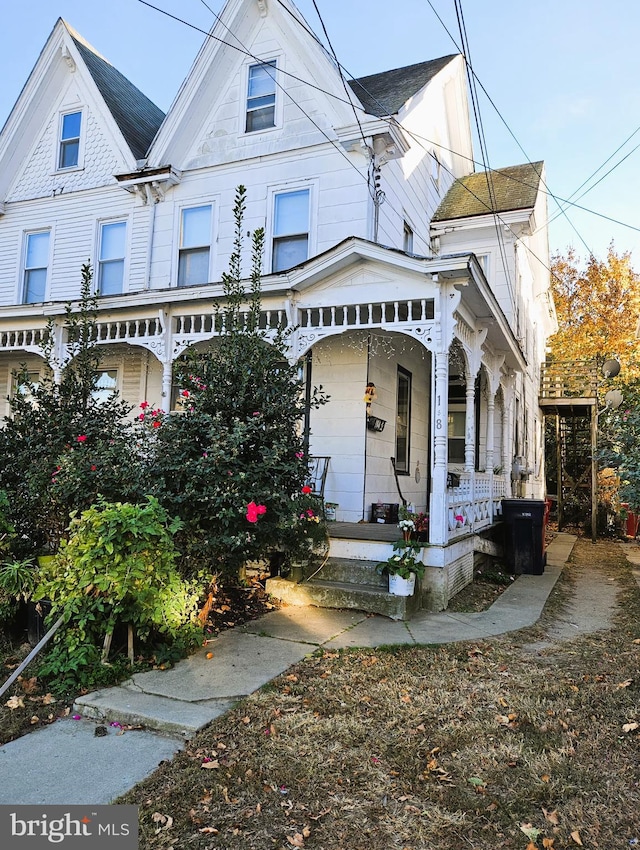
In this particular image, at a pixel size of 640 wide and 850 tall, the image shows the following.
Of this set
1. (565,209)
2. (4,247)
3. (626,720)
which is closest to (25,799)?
(626,720)

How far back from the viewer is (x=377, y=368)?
961 cm

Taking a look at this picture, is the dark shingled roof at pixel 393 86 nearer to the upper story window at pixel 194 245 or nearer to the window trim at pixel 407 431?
the upper story window at pixel 194 245

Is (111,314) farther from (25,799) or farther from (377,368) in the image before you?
(25,799)

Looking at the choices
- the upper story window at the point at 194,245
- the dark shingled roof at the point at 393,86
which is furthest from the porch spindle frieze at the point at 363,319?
the dark shingled roof at the point at 393,86

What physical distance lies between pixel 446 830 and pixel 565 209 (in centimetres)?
1335

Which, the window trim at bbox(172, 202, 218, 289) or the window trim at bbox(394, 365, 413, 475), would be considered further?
the window trim at bbox(172, 202, 218, 289)

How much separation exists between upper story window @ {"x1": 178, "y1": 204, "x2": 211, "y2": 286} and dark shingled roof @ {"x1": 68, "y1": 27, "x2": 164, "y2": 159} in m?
1.85

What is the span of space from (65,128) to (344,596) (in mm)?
11499

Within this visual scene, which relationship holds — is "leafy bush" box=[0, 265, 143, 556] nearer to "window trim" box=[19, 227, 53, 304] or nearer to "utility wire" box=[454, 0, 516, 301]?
"utility wire" box=[454, 0, 516, 301]

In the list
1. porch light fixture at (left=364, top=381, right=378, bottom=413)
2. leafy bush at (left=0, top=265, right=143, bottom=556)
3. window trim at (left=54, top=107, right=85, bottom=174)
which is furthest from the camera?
window trim at (left=54, top=107, right=85, bottom=174)

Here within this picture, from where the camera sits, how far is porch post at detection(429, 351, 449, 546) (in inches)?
267

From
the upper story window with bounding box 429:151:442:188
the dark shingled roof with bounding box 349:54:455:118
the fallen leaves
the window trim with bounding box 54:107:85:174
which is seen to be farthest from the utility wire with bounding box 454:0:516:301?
the fallen leaves

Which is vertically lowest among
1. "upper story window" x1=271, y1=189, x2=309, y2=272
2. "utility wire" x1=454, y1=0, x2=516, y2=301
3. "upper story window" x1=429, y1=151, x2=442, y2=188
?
"upper story window" x1=271, y1=189, x2=309, y2=272

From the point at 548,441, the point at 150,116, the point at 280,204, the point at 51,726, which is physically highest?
the point at 150,116
